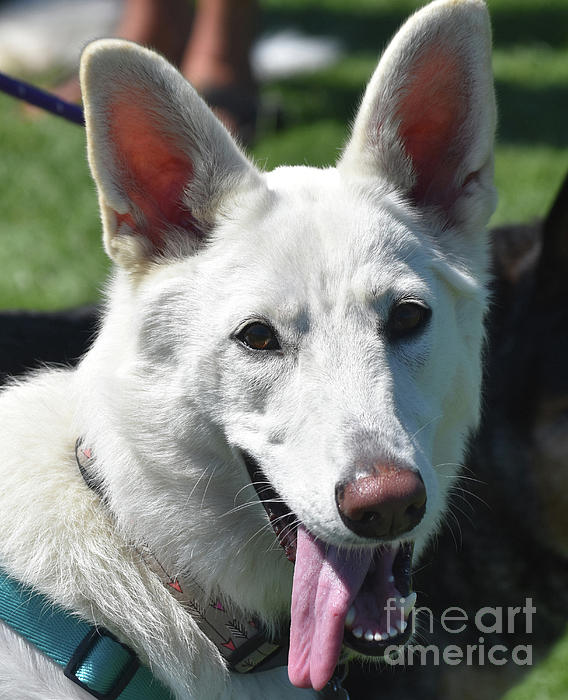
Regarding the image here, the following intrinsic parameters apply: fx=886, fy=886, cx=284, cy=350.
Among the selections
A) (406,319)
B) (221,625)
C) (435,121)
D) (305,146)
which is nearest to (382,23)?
(305,146)

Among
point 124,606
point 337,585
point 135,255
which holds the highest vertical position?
point 135,255

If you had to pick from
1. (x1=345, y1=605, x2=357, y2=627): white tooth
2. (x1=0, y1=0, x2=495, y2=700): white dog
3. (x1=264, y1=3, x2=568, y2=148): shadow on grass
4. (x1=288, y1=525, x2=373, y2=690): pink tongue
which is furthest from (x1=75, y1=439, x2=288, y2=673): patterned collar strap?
(x1=264, y1=3, x2=568, y2=148): shadow on grass

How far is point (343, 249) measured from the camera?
2.28 meters

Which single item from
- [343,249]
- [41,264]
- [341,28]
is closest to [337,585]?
[343,249]

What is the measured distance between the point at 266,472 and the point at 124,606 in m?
0.52

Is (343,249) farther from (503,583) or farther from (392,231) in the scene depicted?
(503,583)

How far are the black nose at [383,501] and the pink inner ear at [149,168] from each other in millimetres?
928

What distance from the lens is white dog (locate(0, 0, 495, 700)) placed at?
221 centimetres

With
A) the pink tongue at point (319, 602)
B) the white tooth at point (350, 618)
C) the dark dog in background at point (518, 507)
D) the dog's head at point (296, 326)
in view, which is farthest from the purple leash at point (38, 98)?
the dark dog in background at point (518, 507)

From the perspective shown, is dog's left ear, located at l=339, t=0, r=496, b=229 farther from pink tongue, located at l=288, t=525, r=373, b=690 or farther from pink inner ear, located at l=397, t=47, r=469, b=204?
pink tongue, located at l=288, t=525, r=373, b=690

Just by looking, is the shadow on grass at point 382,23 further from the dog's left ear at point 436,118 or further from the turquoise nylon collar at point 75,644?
the turquoise nylon collar at point 75,644

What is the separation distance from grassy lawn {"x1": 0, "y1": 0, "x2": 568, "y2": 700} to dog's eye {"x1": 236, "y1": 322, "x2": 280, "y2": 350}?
236 centimetres

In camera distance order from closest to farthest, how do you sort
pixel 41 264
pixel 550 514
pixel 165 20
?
pixel 550 514, pixel 41 264, pixel 165 20

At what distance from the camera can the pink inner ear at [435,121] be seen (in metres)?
2.43
